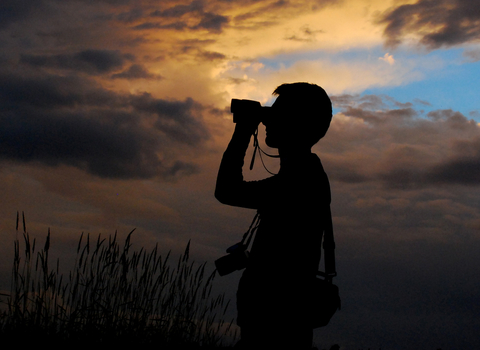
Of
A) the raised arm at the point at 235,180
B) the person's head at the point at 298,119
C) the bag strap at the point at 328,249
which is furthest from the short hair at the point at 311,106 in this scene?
the bag strap at the point at 328,249

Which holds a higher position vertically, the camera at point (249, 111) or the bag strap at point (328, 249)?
→ the camera at point (249, 111)

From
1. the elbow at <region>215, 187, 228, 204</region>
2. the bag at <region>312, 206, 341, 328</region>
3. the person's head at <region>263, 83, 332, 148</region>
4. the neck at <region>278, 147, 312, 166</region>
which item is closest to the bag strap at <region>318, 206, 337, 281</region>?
the bag at <region>312, 206, 341, 328</region>

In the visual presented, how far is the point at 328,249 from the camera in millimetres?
2346

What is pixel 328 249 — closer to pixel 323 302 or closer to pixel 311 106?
pixel 323 302

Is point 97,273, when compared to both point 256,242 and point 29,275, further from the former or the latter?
point 256,242

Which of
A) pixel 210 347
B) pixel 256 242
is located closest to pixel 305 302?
pixel 256 242

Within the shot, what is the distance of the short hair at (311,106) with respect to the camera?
Result: 2426 mm

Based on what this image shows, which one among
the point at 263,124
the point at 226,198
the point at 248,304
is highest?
the point at 263,124

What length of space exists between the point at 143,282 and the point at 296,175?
11.4 feet

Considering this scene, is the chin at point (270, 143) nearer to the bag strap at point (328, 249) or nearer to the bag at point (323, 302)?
the bag strap at point (328, 249)

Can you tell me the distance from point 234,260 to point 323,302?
56cm

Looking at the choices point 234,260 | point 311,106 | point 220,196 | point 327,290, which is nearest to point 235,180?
point 220,196

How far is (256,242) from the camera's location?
87.7 inches

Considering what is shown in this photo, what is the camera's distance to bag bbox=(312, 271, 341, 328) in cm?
220
